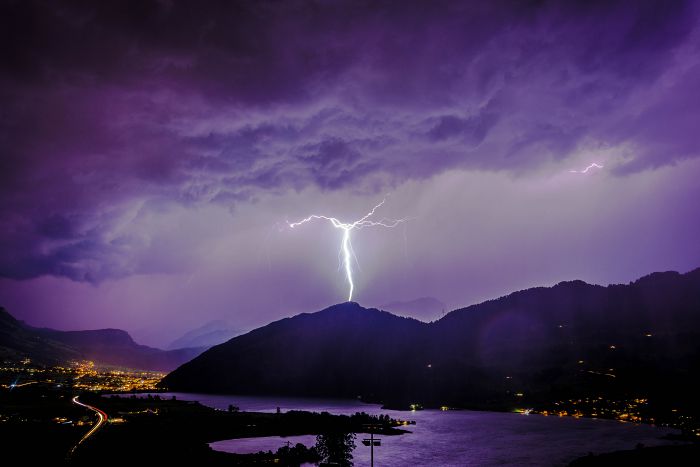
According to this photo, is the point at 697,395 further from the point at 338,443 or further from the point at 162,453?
the point at 162,453

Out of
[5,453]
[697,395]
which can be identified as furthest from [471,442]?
[5,453]

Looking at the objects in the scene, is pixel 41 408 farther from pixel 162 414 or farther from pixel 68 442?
pixel 68 442

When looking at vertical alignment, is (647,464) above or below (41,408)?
below

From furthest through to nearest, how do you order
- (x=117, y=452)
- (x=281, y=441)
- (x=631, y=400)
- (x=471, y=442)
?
(x=631, y=400), (x=471, y=442), (x=281, y=441), (x=117, y=452)

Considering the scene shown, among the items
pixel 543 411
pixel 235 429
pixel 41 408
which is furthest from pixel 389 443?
pixel 543 411

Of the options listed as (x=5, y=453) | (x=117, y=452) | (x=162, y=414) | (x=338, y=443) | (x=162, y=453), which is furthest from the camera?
(x=162, y=414)

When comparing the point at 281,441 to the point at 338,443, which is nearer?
the point at 338,443
